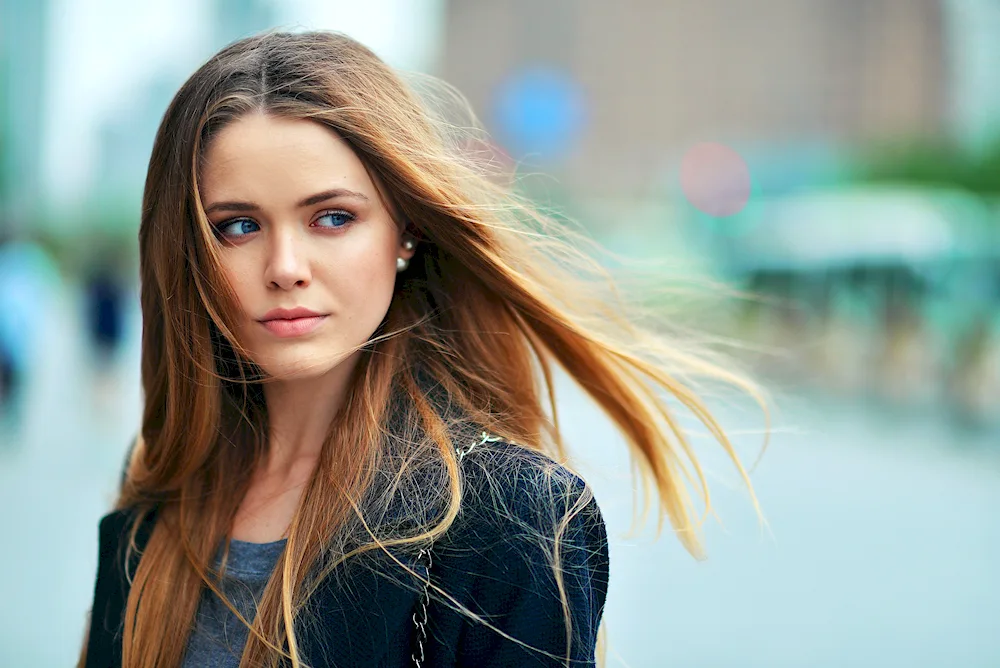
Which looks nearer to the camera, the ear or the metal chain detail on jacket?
the metal chain detail on jacket

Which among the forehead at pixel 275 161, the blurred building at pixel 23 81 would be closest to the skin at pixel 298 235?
the forehead at pixel 275 161

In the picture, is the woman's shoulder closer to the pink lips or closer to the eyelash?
the pink lips

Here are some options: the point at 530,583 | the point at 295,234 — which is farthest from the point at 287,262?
the point at 530,583

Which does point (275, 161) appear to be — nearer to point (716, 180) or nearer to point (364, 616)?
point (364, 616)

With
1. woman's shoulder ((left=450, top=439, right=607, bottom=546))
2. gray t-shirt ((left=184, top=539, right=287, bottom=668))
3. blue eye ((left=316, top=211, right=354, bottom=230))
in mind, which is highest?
blue eye ((left=316, top=211, right=354, bottom=230))

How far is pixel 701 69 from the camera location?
6016cm

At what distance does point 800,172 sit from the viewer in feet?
120

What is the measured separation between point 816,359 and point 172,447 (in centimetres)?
1455

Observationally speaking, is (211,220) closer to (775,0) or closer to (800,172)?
(800,172)

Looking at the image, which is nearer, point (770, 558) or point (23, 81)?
point (770, 558)

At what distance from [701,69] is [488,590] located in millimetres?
61866

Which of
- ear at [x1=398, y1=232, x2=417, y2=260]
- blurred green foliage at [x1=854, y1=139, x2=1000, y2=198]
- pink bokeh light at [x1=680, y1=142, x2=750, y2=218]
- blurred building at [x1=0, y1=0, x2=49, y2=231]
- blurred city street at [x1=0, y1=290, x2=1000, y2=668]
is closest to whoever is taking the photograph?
ear at [x1=398, y1=232, x2=417, y2=260]

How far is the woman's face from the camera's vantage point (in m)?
1.73

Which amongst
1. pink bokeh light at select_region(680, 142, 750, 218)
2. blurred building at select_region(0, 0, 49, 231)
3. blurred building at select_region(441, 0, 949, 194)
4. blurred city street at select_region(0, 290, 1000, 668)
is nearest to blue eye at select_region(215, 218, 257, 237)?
blurred city street at select_region(0, 290, 1000, 668)
